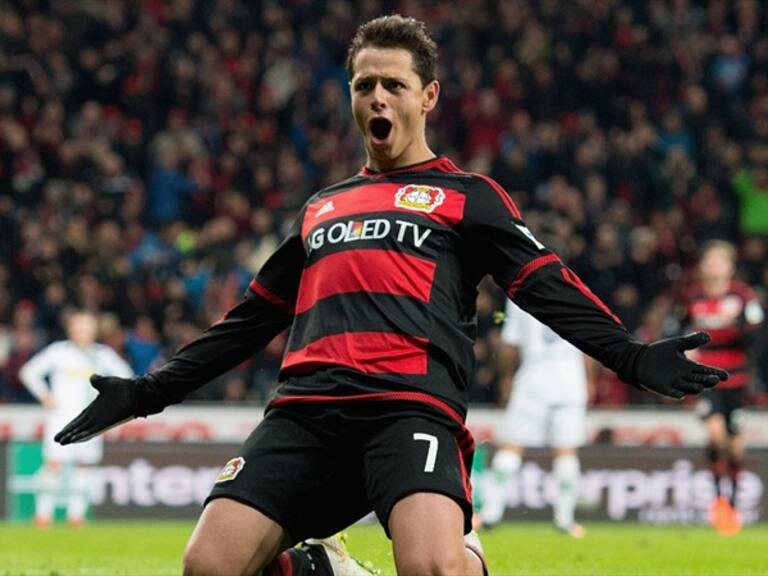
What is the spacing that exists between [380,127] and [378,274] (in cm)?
51

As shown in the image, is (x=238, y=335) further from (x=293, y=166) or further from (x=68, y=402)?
(x=293, y=166)

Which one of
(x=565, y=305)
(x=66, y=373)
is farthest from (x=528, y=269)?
(x=66, y=373)

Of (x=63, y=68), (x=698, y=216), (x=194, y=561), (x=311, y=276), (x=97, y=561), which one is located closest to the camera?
(x=194, y=561)

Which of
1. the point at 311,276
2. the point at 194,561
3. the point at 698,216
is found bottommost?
the point at 194,561

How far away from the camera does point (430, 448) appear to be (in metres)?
5.03

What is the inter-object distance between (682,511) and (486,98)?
263 inches

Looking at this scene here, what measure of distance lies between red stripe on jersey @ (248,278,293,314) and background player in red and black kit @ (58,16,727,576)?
0.45 feet

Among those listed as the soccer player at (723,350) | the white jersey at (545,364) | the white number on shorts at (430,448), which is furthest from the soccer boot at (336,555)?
the soccer player at (723,350)

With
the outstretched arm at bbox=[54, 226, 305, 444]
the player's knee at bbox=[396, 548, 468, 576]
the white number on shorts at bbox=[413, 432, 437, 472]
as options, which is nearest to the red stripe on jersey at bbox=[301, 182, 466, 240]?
the outstretched arm at bbox=[54, 226, 305, 444]

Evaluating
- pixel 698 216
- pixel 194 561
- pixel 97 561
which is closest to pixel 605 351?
pixel 194 561

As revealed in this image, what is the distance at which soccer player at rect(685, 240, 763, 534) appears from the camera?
1396 centimetres

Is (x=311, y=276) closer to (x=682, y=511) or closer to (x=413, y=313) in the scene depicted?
(x=413, y=313)

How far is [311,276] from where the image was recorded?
17.6ft

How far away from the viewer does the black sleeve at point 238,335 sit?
5.68 metres
